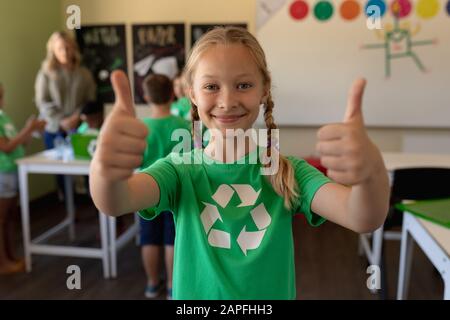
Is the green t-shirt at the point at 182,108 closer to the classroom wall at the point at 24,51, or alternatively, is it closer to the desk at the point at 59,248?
the desk at the point at 59,248

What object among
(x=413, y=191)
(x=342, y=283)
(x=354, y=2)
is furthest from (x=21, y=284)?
(x=354, y=2)

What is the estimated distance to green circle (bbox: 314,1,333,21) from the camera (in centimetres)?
352

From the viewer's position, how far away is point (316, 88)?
377cm

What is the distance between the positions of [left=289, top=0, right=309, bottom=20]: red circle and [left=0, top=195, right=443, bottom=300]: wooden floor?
1901 millimetres

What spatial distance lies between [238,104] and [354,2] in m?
3.14

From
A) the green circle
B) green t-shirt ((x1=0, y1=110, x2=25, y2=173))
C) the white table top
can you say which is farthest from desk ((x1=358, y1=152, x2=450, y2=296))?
green t-shirt ((x1=0, y1=110, x2=25, y2=173))

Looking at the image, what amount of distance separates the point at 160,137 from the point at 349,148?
166 centimetres

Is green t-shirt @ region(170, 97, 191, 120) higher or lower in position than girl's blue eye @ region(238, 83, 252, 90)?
lower

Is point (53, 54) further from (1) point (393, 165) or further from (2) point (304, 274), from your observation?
(1) point (393, 165)

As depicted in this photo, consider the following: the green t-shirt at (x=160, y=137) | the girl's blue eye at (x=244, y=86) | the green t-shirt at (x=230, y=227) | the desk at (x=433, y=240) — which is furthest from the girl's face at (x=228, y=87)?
the green t-shirt at (x=160, y=137)

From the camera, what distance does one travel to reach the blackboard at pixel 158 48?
159 inches

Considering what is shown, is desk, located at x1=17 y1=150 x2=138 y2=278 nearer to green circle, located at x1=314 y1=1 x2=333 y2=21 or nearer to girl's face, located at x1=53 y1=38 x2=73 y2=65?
girl's face, located at x1=53 y1=38 x2=73 y2=65

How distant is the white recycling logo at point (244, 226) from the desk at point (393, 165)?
1.72 meters

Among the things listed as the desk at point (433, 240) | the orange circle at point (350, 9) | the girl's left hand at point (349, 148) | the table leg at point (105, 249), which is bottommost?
the table leg at point (105, 249)
